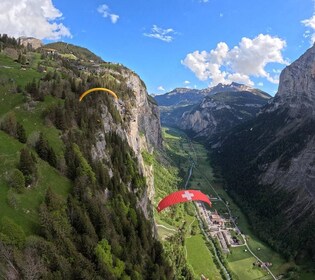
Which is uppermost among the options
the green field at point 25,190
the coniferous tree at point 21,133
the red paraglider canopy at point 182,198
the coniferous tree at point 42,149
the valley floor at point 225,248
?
the coniferous tree at point 21,133

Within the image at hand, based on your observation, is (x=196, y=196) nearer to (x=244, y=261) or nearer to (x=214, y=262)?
(x=214, y=262)

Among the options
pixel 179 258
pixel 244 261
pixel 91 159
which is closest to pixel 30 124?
pixel 91 159

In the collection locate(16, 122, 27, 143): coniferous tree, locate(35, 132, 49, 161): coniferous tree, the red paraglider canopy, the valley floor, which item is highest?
locate(16, 122, 27, 143): coniferous tree

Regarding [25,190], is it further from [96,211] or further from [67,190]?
[96,211]

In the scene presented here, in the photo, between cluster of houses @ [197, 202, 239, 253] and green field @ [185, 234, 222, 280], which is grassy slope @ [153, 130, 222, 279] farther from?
cluster of houses @ [197, 202, 239, 253]

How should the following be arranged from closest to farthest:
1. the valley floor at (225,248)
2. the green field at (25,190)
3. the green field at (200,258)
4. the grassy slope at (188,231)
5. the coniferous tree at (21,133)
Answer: the green field at (25,190), the coniferous tree at (21,133), the green field at (200,258), the grassy slope at (188,231), the valley floor at (225,248)

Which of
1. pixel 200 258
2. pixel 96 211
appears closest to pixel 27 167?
pixel 96 211

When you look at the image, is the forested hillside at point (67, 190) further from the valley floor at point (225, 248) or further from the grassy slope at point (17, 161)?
the valley floor at point (225, 248)

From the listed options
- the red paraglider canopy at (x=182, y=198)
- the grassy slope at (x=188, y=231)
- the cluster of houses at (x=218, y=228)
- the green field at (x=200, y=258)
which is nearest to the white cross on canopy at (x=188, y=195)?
the red paraglider canopy at (x=182, y=198)

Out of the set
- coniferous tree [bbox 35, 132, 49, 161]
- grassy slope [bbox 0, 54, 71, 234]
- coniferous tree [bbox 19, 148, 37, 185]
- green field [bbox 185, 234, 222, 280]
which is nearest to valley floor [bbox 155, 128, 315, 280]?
green field [bbox 185, 234, 222, 280]
